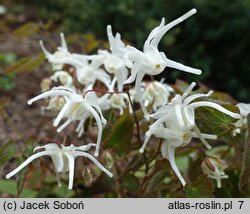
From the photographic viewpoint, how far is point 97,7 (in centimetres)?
360

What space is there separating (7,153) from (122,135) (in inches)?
10.1

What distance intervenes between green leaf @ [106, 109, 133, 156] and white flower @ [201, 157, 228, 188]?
18 cm

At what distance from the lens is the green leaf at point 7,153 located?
1.06 meters

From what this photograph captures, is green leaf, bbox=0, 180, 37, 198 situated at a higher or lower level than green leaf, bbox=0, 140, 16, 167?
higher

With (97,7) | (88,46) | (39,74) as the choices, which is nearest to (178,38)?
(97,7)

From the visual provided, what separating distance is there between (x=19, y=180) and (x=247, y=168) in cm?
43

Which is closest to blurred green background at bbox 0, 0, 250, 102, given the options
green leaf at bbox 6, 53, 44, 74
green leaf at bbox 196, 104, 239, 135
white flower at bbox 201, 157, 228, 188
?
green leaf at bbox 6, 53, 44, 74

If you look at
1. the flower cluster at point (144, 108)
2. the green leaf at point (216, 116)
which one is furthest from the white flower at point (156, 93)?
the green leaf at point (216, 116)

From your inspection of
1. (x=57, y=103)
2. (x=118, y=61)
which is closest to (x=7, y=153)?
(x=57, y=103)

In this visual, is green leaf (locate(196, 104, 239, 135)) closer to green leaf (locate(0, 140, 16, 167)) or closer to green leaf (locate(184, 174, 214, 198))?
green leaf (locate(184, 174, 214, 198))

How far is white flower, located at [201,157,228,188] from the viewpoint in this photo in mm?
1046

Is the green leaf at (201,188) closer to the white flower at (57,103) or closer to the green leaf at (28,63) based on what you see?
the white flower at (57,103)
